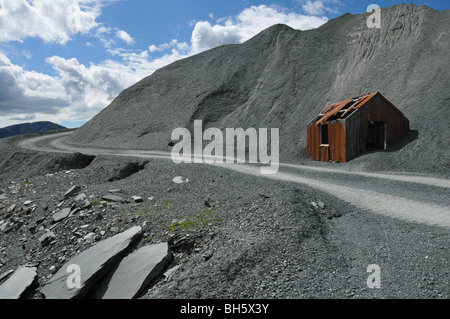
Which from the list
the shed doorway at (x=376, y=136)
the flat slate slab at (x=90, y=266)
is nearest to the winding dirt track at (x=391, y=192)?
the shed doorway at (x=376, y=136)

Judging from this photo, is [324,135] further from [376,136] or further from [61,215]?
[61,215]

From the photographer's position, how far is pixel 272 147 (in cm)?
2523

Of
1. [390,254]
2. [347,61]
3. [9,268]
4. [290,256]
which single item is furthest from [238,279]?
A: [347,61]

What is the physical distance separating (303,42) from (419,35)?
14.4 meters

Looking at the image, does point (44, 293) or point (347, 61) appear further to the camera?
point (347, 61)

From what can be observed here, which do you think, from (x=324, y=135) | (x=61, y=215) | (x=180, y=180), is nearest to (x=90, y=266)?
(x=61, y=215)

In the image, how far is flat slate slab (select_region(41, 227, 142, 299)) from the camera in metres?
6.61

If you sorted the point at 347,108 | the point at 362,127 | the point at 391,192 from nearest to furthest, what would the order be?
the point at 391,192, the point at 362,127, the point at 347,108

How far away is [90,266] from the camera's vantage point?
7070 mm

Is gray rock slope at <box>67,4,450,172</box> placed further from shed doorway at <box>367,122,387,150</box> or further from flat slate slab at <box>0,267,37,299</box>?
flat slate slab at <box>0,267,37,299</box>

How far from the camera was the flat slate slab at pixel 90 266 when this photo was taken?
661cm

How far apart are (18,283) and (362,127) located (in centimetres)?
1861

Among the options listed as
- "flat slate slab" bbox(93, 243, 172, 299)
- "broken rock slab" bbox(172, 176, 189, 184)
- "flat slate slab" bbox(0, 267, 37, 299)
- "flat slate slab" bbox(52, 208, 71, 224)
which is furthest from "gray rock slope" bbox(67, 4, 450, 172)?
"flat slate slab" bbox(0, 267, 37, 299)
